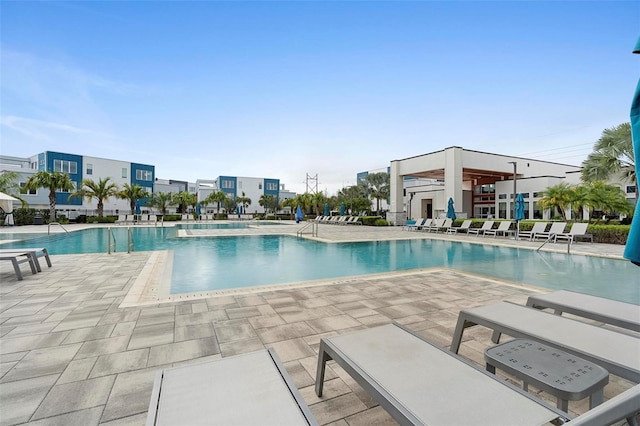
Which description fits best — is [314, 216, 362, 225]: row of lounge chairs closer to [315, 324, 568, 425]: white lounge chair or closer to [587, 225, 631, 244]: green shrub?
[587, 225, 631, 244]: green shrub

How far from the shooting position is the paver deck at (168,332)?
198cm

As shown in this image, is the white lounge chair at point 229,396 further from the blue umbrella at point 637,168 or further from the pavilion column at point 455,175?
the pavilion column at point 455,175

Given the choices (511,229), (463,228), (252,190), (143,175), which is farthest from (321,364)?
(252,190)

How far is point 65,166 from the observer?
34.6m

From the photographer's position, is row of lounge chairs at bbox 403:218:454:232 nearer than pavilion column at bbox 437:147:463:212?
Yes

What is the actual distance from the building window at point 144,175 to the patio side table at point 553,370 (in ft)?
156

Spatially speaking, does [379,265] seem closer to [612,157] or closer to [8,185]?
[612,157]

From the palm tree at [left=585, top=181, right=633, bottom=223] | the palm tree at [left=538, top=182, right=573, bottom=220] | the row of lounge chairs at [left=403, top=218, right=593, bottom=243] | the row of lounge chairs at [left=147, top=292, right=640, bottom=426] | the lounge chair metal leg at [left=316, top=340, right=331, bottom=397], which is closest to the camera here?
the row of lounge chairs at [left=147, top=292, right=640, bottom=426]

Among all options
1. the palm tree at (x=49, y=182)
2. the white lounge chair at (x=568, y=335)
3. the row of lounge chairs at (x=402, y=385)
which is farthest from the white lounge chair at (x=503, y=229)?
the palm tree at (x=49, y=182)

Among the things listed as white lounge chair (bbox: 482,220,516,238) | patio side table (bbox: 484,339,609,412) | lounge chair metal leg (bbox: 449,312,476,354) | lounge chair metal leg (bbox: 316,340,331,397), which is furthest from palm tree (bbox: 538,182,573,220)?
lounge chair metal leg (bbox: 316,340,331,397)

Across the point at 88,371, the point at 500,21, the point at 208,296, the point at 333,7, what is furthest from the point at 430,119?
the point at 88,371

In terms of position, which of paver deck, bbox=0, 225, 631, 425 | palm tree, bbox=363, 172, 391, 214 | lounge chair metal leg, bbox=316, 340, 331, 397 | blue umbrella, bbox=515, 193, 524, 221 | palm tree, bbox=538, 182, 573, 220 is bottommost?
paver deck, bbox=0, 225, 631, 425

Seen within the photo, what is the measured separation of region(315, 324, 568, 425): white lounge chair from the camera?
3.88 feet

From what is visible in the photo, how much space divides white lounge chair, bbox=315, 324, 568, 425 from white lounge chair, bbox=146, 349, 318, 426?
0.38m
